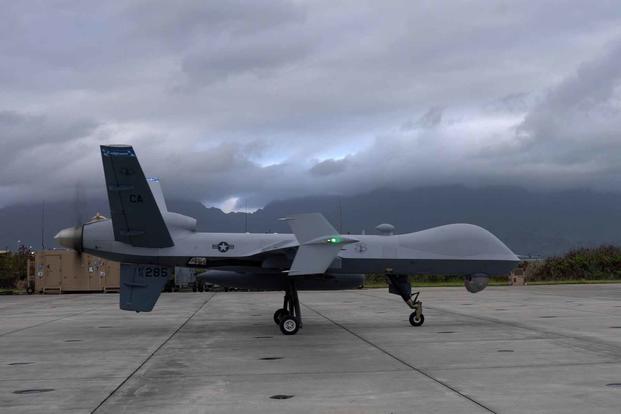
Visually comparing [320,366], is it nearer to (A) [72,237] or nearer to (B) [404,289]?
(B) [404,289]

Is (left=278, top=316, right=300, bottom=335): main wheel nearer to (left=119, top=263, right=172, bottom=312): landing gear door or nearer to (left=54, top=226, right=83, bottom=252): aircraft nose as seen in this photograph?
(left=119, top=263, right=172, bottom=312): landing gear door

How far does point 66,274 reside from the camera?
4550 centimetres

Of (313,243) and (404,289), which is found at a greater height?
(313,243)

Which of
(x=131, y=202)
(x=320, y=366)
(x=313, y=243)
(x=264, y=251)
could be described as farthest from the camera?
(x=264, y=251)

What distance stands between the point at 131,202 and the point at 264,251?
364 cm

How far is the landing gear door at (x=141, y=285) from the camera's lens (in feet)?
55.5

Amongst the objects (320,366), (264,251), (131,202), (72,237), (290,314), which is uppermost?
(131,202)

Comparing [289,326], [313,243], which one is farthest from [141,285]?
[313,243]

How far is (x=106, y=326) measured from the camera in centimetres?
1964

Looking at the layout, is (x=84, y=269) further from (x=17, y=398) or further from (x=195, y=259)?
(x=17, y=398)

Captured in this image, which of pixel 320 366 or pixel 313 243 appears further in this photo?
pixel 313 243

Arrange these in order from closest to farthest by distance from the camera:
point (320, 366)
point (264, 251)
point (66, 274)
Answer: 1. point (320, 366)
2. point (264, 251)
3. point (66, 274)

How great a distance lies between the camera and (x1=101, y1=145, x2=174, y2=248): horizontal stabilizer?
51.8 ft

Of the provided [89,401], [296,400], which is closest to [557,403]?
[296,400]
